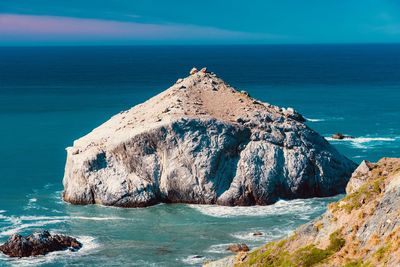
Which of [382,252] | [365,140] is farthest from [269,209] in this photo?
[382,252]

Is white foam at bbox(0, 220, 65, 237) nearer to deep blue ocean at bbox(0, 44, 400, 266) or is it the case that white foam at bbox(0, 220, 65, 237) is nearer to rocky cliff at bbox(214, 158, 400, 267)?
deep blue ocean at bbox(0, 44, 400, 266)

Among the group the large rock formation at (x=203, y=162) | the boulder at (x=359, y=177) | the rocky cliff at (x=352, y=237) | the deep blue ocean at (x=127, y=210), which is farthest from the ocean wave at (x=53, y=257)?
the rocky cliff at (x=352, y=237)

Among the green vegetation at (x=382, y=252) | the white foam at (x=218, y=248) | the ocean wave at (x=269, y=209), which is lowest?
the white foam at (x=218, y=248)

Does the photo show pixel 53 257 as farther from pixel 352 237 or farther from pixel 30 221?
pixel 352 237

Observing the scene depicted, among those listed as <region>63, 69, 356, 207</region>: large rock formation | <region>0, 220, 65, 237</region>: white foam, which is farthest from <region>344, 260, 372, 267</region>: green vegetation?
<region>63, 69, 356, 207</region>: large rock formation

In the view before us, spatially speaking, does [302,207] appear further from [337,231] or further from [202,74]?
[337,231]

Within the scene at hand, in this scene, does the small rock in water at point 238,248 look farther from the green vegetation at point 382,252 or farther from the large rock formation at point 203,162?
the green vegetation at point 382,252
